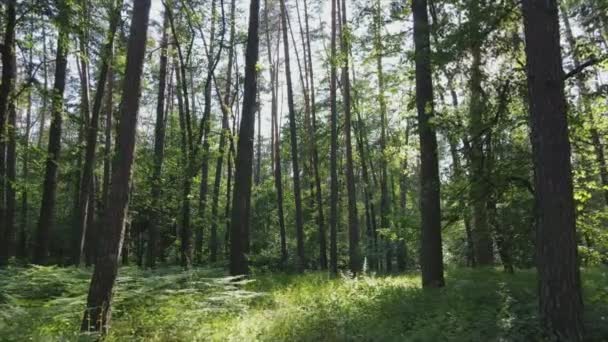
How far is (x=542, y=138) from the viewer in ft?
17.0

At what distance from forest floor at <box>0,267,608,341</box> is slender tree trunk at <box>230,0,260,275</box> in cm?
164

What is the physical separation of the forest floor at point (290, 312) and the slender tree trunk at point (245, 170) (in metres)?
1.64

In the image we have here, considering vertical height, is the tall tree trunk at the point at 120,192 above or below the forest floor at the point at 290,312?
above

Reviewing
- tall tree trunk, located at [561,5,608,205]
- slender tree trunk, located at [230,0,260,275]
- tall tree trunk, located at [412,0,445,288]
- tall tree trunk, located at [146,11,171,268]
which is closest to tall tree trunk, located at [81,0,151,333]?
slender tree trunk, located at [230,0,260,275]

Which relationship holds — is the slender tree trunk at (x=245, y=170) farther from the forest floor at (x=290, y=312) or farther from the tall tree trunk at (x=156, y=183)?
the tall tree trunk at (x=156, y=183)

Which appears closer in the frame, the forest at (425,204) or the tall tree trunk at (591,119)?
the forest at (425,204)

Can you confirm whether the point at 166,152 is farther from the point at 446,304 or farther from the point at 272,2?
the point at 446,304

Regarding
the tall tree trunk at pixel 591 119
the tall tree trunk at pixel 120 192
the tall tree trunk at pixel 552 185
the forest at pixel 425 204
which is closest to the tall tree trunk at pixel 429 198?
the forest at pixel 425 204

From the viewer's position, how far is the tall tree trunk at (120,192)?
5.52 m

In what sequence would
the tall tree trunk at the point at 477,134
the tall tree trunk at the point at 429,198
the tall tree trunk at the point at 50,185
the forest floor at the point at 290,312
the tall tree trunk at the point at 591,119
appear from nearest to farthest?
the forest floor at the point at 290,312
the tall tree trunk at the point at 477,134
the tall tree trunk at the point at 591,119
the tall tree trunk at the point at 429,198
the tall tree trunk at the point at 50,185

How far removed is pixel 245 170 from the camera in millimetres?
10430

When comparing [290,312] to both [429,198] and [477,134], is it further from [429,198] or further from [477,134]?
[477,134]

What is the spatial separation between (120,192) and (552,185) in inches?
209

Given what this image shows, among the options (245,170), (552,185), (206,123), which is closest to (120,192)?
(245,170)
